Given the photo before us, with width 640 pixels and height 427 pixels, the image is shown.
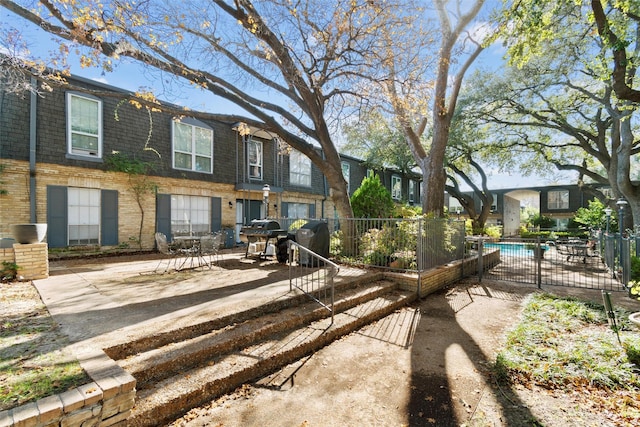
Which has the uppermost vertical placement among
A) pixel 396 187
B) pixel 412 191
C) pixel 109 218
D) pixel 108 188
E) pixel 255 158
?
pixel 255 158

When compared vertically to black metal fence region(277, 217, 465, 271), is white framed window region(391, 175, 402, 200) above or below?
above

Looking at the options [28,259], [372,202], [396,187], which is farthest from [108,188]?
[396,187]

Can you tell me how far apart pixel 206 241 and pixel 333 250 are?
12.1ft

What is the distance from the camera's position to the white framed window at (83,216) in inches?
352

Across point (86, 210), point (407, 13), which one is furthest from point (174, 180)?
point (407, 13)

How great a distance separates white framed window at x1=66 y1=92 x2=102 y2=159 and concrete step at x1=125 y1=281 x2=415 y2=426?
9221mm

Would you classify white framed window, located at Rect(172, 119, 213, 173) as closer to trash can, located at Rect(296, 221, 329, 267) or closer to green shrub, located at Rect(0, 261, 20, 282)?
green shrub, located at Rect(0, 261, 20, 282)

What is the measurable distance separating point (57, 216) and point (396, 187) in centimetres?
2178

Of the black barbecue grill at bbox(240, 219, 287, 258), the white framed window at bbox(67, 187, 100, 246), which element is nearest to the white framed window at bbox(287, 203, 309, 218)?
the black barbecue grill at bbox(240, 219, 287, 258)

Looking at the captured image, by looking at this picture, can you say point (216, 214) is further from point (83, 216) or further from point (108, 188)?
point (83, 216)

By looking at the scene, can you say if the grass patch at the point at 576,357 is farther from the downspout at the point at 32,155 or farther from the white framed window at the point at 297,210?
the white framed window at the point at 297,210

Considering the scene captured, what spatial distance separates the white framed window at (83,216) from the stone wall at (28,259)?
3.83 m

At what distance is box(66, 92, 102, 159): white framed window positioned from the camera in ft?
29.1

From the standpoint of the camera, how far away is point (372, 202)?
41.7 ft
